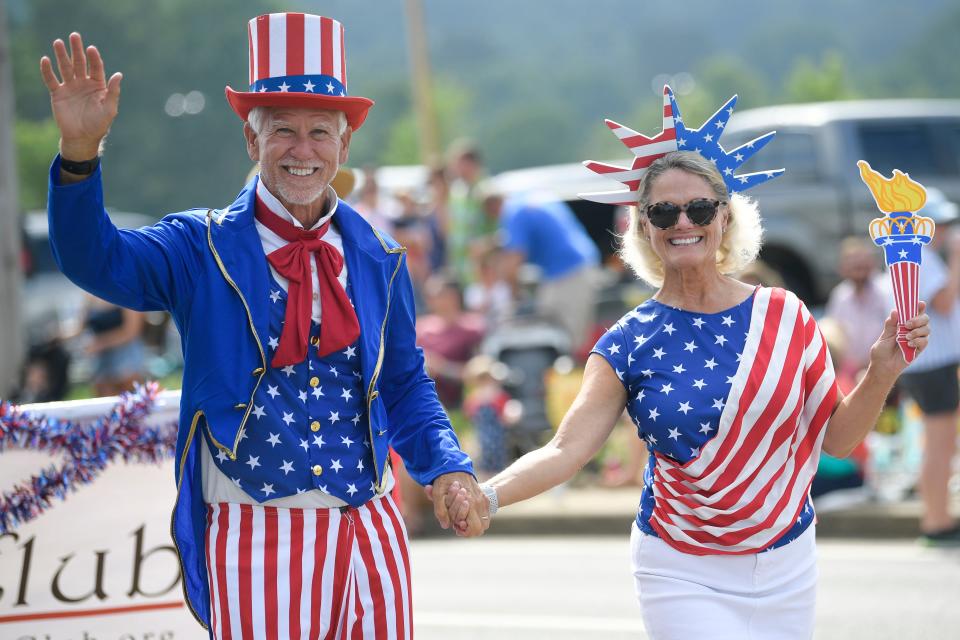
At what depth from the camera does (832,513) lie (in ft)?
32.7

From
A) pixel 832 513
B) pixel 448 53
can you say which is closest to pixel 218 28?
pixel 448 53

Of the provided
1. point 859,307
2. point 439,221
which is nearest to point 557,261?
point 439,221

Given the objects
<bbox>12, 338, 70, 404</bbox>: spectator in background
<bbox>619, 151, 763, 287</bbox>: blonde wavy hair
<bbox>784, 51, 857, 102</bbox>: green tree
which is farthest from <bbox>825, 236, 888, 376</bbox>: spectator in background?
<bbox>784, 51, 857, 102</bbox>: green tree

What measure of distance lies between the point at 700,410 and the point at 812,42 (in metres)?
183

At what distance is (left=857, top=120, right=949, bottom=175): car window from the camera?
1479cm

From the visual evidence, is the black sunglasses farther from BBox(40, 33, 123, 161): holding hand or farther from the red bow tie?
BBox(40, 33, 123, 161): holding hand

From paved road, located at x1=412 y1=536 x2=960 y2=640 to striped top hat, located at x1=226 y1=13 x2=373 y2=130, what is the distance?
4.12 m

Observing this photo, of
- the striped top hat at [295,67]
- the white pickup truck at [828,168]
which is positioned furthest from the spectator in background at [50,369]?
the striped top hat at [295,67]

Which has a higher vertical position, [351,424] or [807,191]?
[807,191]

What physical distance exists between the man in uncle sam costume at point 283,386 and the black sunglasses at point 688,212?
0.88 metres

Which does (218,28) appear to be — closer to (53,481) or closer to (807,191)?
(807,191)

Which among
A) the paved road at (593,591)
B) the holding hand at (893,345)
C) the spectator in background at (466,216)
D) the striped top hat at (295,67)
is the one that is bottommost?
the paved road at (593,591)

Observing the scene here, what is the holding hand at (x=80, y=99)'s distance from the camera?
131 inches

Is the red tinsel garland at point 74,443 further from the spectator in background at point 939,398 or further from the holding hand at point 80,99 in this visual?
the spectator in background at point 939,398
